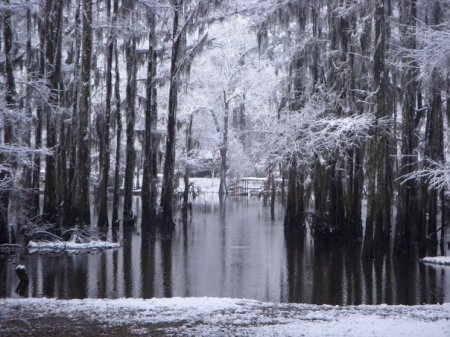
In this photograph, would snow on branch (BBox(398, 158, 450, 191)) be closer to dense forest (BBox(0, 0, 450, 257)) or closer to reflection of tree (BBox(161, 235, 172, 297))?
dense forest (BBox(0, 0, 450, 257))

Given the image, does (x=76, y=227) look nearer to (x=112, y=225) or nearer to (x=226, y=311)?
(x=112, y=225)

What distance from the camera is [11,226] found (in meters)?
18.3

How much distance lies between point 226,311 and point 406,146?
1213 centimetres

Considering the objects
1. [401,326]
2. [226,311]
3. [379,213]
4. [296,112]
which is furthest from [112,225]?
[401,326]

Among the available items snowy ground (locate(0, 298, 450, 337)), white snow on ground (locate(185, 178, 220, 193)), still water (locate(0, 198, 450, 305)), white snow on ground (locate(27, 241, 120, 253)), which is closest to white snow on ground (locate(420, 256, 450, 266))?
still water (locate(0, 198, 450, 305))

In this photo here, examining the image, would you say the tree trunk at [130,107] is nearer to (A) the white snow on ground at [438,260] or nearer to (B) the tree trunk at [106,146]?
(B) the tree trunk at [106,146]

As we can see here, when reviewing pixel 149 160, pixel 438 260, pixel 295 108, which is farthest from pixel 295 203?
pixel 438 260

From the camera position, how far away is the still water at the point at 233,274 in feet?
41.5

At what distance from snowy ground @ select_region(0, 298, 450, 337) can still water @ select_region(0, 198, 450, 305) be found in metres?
2.39

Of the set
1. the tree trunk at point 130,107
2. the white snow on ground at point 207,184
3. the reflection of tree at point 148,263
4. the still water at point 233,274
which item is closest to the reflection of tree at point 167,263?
the still water at point 233,274

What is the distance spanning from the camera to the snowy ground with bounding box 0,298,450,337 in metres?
7.68

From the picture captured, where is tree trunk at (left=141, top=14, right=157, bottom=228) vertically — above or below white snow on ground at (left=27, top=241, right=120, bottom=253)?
above

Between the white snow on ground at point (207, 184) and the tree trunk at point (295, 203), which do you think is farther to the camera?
the white snow on ground at point (207, 184)

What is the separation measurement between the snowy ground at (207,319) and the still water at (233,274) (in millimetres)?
2393
